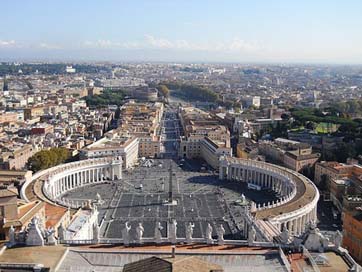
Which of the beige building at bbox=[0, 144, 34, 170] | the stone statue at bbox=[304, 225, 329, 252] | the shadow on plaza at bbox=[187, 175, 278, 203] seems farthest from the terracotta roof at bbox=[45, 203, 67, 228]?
the shadow on plaza at bbox=[187, 175, 278, 203]

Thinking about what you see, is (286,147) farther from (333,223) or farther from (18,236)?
(18,236)

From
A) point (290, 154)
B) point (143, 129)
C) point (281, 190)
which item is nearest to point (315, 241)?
point (281, 190)

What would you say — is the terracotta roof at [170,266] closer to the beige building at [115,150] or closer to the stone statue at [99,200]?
the stone statue at [99,200]

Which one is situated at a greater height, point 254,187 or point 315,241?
point 315,241

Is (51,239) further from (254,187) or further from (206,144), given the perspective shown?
(206,144)

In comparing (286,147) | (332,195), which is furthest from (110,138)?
(332,195)

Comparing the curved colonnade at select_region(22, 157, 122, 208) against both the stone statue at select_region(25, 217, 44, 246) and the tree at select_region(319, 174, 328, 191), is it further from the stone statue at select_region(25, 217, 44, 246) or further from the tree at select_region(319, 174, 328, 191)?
the stone statue at select_region(25, 217, 44, 246)
